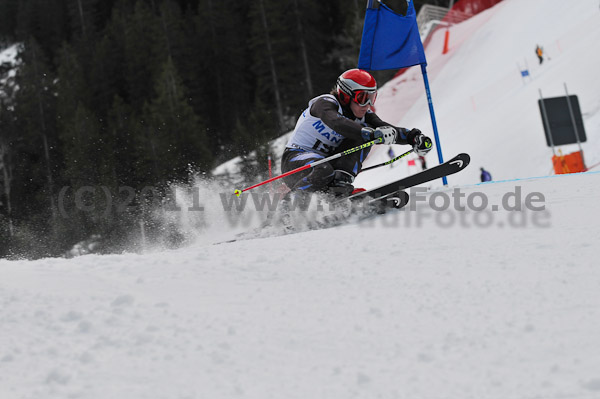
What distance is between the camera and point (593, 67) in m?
17.5

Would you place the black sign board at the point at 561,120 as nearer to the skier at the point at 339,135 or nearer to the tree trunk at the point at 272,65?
the skier at the point at 339,135

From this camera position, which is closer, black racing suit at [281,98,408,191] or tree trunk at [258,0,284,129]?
black racing suit at [281,98,408,191]

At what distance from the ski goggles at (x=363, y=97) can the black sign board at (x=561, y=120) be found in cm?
663

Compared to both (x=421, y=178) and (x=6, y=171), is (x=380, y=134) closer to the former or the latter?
(x=421, y=178)

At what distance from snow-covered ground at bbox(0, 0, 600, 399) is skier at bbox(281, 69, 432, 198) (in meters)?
1.27

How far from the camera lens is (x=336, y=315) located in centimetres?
255

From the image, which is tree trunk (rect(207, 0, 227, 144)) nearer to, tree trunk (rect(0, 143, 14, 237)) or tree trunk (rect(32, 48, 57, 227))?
tree trunk (rect(32, 48, 57, 227))

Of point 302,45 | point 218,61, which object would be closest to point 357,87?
point 302,45

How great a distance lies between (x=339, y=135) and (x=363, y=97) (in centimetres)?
50

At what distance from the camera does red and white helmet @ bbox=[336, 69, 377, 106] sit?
5883mm

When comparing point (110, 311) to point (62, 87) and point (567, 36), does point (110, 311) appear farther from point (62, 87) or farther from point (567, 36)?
point (62, 87)

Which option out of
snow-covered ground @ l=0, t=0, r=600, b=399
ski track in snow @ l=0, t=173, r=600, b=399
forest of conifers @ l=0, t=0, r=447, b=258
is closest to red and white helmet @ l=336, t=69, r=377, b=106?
snow-covered ground @ l=0, t=0, r=600, b=399

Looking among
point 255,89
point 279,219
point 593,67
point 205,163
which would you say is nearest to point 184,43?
point 255,89

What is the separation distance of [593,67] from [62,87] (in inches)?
1309
